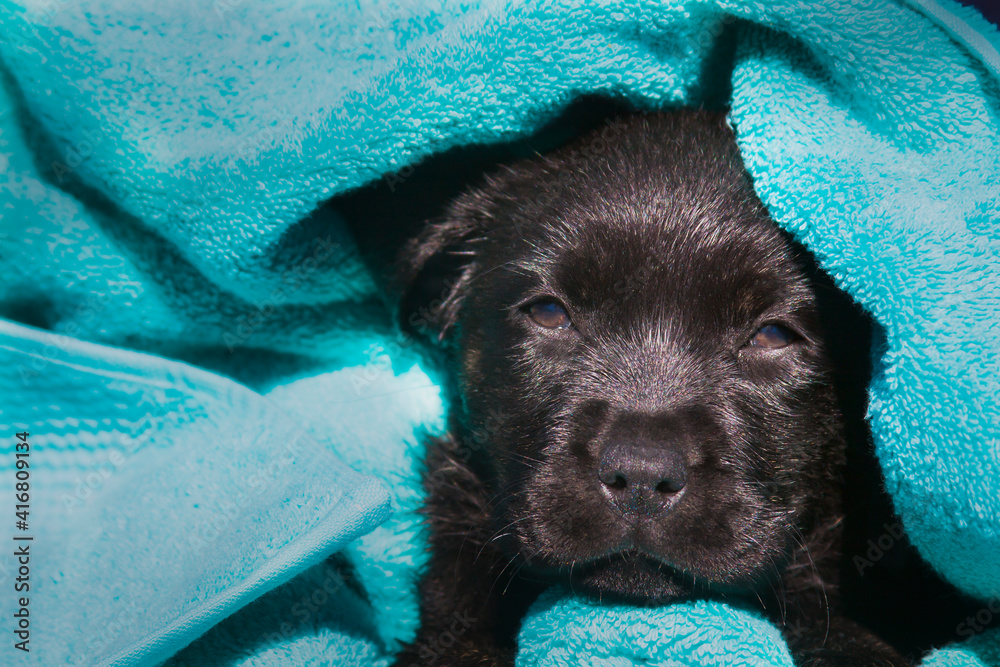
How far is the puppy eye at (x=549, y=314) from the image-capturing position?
1.88 meters

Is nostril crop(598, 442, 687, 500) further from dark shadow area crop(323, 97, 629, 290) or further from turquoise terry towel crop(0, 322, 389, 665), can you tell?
dark shadow area crop(323, 97, 629, 290)

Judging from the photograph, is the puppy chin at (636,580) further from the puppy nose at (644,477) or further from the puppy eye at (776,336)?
the puppy eye at (776,336)

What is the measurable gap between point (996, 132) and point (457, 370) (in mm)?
1372

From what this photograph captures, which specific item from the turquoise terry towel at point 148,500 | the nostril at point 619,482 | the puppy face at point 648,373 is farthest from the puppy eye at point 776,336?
→ the turquoise terry towel at point 148,500

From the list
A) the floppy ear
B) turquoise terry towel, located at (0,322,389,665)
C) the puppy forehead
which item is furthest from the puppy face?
turquoise terry towel, located at (0,322,389,665)

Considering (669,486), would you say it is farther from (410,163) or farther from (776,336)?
(410,163)

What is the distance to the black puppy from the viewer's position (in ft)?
5.14

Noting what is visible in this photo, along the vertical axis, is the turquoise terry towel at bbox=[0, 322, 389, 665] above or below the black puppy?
below

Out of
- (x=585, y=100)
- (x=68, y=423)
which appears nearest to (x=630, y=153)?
(x=585, y=100)

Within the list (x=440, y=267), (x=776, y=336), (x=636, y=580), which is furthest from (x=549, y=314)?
(x=636, y=580)

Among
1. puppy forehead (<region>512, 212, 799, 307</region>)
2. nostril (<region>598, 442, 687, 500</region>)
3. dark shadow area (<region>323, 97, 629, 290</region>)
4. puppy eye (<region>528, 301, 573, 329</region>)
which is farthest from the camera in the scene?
dark shadow area (<region>323, 97, 629, 290</region>)

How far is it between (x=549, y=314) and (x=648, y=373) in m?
0.31

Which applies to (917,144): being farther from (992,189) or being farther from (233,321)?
(233,321)

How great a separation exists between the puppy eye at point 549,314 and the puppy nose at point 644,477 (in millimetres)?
449
